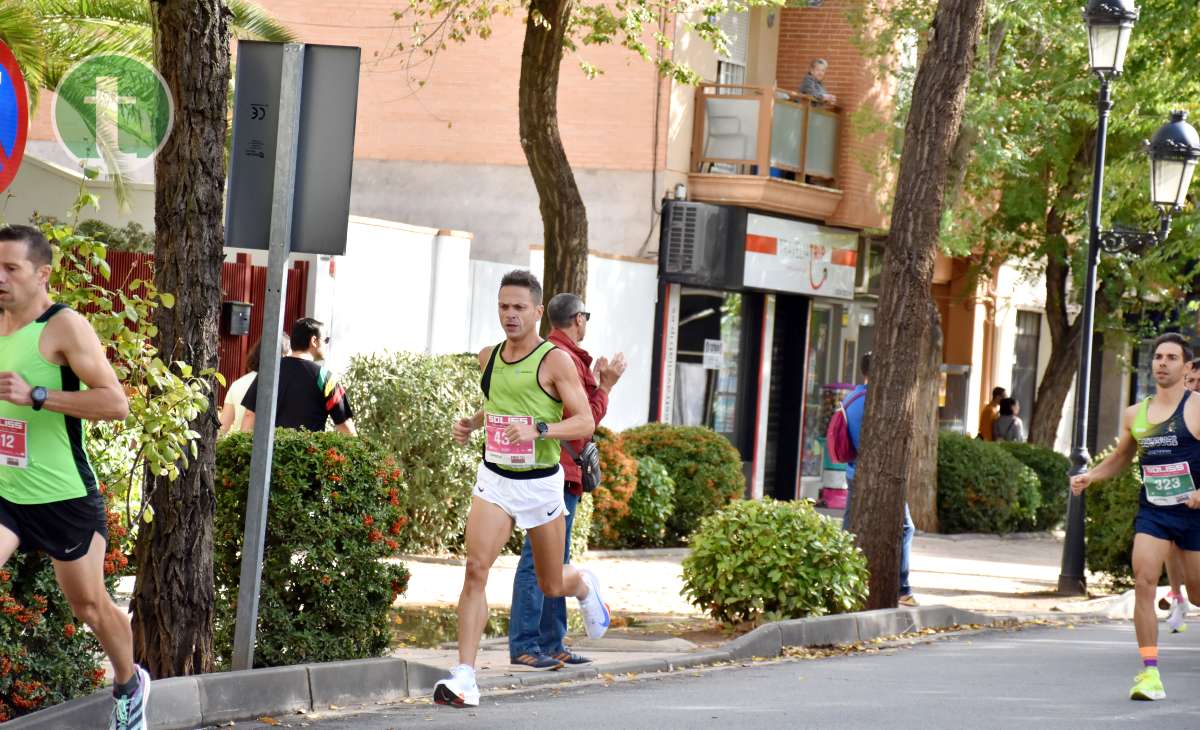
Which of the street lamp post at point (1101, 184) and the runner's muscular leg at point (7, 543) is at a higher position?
the street lamp post at point (1101, 184)

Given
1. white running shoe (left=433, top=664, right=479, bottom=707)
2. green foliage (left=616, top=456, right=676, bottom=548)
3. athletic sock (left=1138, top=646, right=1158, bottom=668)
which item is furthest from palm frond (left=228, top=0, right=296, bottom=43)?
white running shoe (left=433, top=664, right=479, bottom=707)

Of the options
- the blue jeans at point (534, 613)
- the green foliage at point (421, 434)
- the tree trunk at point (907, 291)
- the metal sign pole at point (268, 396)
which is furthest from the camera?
the green foliage at point (421, 434)

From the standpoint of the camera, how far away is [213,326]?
806 centimetres

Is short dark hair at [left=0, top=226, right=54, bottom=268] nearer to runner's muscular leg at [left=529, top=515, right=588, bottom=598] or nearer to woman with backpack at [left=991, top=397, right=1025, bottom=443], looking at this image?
runner's muscular leg at [left=529, top=515, right=588, bottom=598]

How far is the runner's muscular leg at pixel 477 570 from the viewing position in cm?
830

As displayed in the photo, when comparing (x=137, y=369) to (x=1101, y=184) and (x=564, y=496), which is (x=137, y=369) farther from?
(x=1101, y=184)

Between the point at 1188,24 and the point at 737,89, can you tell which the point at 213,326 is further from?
the point at 737,89

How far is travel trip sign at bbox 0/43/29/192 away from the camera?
6246 millimetres

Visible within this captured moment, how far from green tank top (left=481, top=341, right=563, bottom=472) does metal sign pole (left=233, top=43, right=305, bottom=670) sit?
1009 millimetres

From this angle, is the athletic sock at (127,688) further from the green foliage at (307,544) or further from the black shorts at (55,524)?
the green foliage at (307,544)

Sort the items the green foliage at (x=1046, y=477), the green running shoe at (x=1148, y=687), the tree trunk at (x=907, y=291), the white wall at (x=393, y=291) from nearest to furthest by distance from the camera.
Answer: the green running shoe at (x=1148, y=687) < the tree trunk at (x=907, y=291) < the white wall at (x=393, y=291) < the green foliage at (x=1046, y=477)

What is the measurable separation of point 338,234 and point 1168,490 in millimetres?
4872

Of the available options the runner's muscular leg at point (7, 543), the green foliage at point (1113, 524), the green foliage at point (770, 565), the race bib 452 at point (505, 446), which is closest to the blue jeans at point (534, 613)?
the race bib 452 at point (505, 446)

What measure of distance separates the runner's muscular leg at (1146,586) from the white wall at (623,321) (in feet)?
40.3
